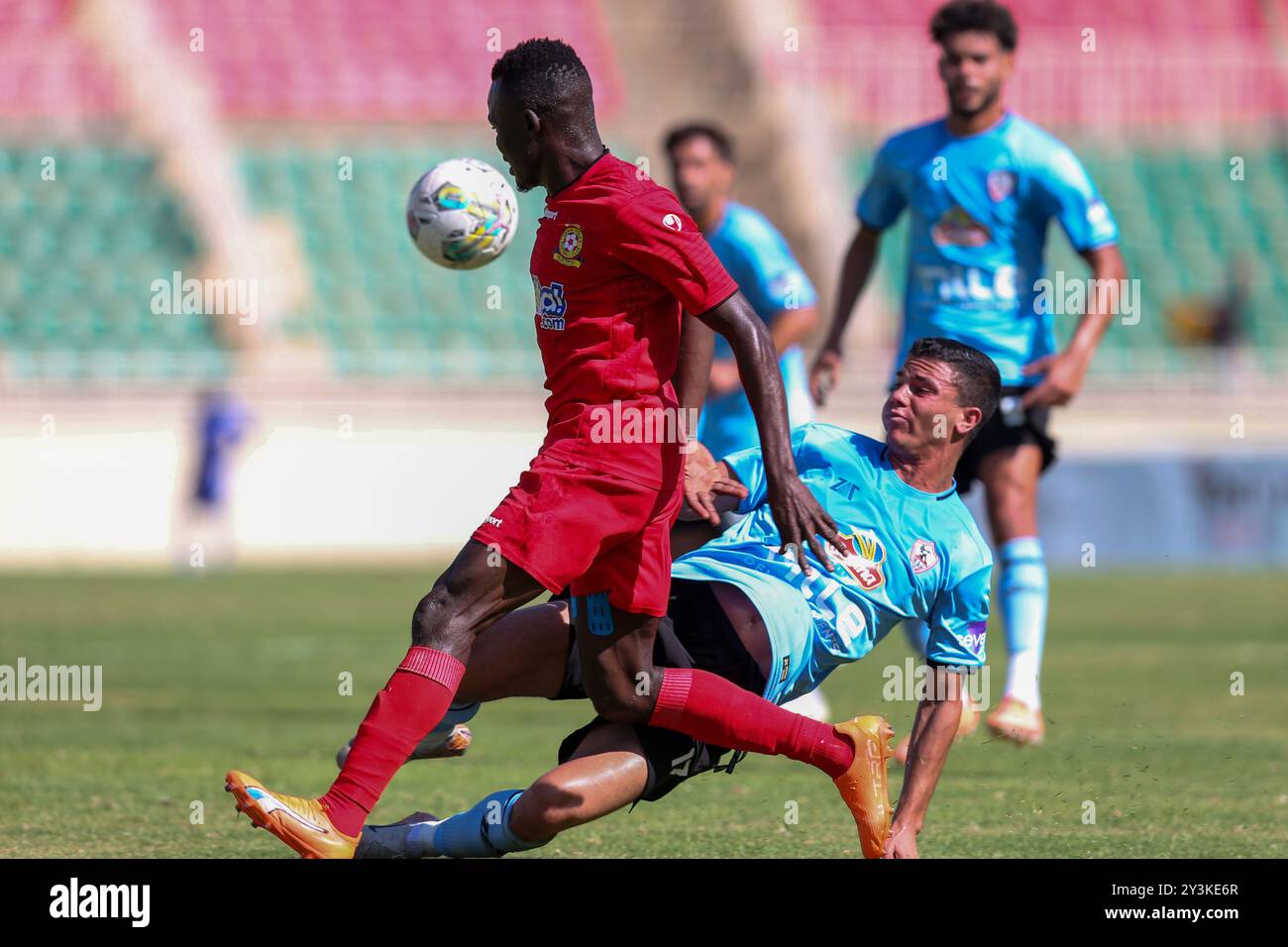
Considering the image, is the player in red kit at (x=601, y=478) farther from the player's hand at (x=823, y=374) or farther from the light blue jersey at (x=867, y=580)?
the player's hand at (x=823, y=374)

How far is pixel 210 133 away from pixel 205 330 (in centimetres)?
283

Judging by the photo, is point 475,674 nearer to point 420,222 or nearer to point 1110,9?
point 420,222

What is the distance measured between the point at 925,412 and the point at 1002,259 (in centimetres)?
236

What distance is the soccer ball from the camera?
5883mm

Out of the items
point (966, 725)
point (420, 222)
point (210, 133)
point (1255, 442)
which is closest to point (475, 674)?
point (420, 222)

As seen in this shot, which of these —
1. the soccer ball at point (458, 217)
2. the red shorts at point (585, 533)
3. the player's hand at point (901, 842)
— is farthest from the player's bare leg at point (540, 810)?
the soccer ball at point (458, 217)

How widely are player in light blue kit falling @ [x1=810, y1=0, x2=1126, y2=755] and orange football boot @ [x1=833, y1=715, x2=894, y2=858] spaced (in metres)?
2.33

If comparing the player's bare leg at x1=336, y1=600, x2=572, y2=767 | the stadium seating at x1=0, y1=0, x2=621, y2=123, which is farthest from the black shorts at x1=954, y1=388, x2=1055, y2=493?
the stadium seating at x1=0, y1=0, x2=621, y2=123

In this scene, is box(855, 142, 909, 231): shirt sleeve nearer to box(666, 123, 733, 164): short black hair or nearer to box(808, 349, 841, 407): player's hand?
box(808, 349, 841, 407): player's hand

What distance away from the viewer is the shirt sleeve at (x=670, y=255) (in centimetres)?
461

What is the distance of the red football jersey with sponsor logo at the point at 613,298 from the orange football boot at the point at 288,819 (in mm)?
1064

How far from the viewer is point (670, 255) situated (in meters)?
4.61
